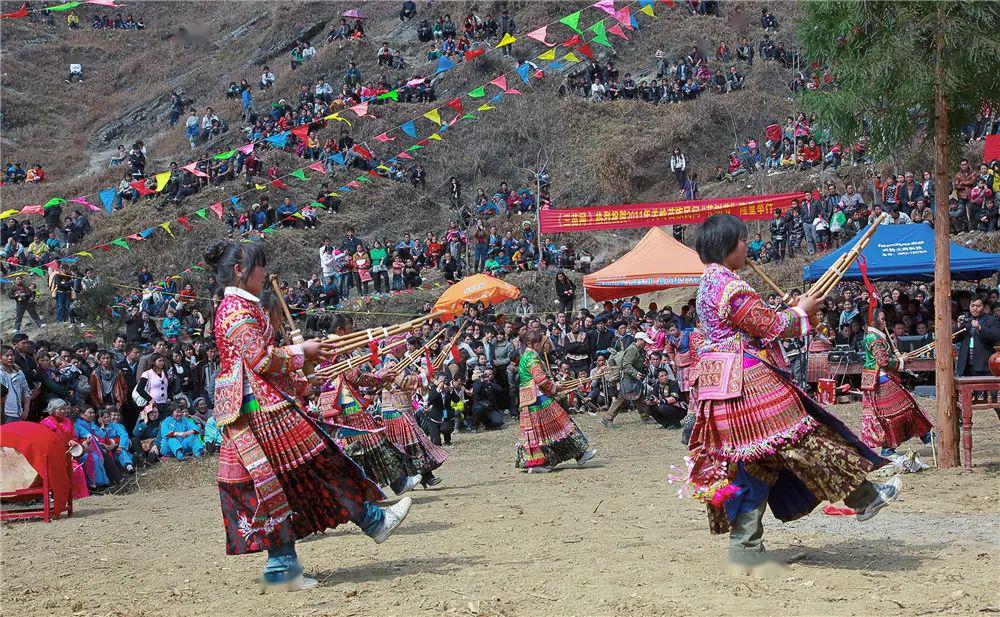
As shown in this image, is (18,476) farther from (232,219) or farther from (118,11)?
(118,11)

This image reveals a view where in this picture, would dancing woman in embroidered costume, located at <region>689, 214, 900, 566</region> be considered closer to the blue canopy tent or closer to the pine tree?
the pine tree

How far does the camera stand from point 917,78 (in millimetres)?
8555

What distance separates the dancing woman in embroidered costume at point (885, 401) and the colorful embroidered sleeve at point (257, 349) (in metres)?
6.44

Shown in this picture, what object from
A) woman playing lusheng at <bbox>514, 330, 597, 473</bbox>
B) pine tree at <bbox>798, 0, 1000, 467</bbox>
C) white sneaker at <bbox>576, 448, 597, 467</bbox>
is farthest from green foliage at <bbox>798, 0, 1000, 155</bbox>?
white sneaker at <bbox>576, 448, 597, 467</bbox>

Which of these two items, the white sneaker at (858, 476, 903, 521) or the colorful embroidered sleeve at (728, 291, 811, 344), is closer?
the colorful embroidered sleeve at (728, 291, 811, 344)

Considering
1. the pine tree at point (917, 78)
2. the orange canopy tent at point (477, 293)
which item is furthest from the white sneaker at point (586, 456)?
the orange canopy tent at point (477, 293)

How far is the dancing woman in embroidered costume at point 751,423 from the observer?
544 centimetres

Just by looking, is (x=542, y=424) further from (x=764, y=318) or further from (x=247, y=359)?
(x=764, y=318)

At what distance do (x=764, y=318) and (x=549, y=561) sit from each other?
1.97 meters

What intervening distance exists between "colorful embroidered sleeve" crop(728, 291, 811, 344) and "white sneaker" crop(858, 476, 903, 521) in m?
0.97

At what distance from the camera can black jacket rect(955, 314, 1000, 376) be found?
12367mm

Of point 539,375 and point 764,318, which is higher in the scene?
point 764,318

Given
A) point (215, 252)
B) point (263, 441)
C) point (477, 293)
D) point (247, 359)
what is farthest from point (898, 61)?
point (477, 293)

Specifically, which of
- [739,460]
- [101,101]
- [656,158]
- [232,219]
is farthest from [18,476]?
[101,101]
